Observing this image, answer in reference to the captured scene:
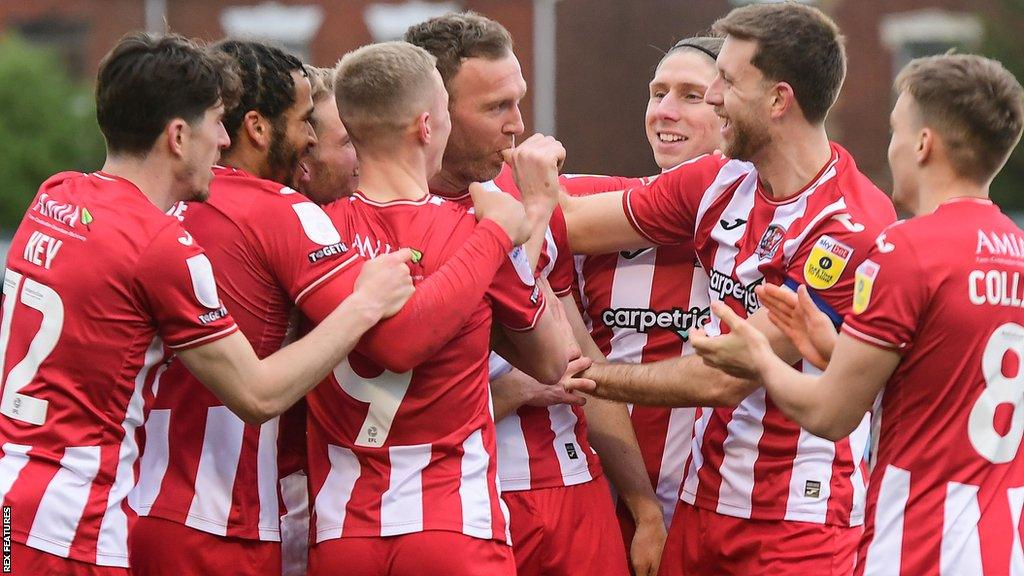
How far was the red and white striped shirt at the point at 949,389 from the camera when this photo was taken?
12.5 feet

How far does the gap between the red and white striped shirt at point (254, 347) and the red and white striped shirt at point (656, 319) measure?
5.23ft

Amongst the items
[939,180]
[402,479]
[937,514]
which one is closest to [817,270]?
[939,180]

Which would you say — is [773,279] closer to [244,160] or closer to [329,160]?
[329,160]

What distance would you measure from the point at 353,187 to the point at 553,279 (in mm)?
904

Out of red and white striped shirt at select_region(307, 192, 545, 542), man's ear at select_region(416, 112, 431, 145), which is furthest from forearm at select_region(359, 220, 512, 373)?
man's ear at select_region(416, 112, 431, 145)

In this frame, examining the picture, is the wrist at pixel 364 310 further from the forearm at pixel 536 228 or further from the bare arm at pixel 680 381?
the bare arm at pixel 680 381

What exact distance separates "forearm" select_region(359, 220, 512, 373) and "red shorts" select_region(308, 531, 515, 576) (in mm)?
534

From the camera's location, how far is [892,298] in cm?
379

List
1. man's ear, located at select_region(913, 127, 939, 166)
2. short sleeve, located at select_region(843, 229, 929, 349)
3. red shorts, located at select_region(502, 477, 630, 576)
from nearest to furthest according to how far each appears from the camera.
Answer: short sleeve, located at select_region(843, 229, 929, 349)
man's ear, located at select_region(913, 127, 939, 166)
red shorts, located at select_region(502, 477, 630, 576)

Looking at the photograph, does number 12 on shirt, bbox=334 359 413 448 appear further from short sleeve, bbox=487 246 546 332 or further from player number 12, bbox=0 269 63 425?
player number 12, bbox=0 269 63 425

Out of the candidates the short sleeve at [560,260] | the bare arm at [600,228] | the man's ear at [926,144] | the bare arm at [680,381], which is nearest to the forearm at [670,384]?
the bare arm at [680,381]

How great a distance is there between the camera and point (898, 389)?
3.94 meters

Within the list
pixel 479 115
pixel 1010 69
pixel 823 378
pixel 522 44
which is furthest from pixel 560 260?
pixel 1010 69

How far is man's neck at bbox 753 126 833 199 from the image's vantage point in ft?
15.8
